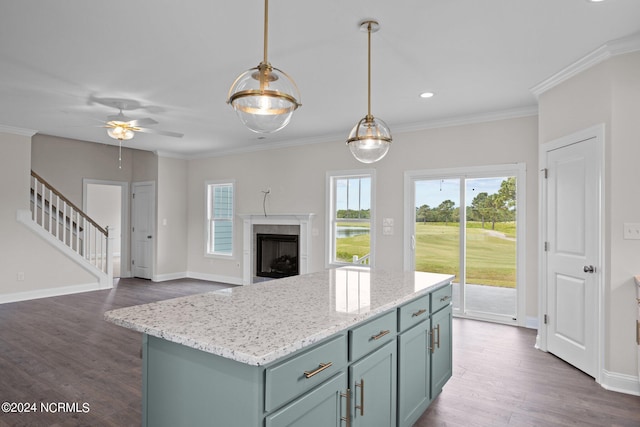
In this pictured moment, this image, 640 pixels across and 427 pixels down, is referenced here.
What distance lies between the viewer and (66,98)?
439cm

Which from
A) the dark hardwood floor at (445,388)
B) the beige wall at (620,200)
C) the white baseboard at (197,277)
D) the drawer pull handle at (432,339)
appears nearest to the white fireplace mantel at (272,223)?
the white baseboard at (197,277)

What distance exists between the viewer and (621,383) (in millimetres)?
2947

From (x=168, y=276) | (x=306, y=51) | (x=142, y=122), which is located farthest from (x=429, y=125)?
(x=168, y=276)

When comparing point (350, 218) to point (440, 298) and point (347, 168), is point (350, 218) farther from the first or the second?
point (440, 298)

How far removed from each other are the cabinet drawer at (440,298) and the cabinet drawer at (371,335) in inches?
24.6

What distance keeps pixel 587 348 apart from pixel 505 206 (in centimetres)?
204

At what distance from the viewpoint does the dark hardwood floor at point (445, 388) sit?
2524mm

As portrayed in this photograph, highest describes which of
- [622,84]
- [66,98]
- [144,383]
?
[66,98]

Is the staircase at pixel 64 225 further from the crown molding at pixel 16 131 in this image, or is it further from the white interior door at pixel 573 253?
the white interior door at pixel 573 253

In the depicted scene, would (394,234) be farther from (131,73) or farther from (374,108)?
(131,73)

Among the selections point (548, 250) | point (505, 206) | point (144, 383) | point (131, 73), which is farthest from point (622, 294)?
point (131, 73)

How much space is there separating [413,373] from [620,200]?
224cm

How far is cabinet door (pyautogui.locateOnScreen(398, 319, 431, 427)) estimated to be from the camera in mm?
2113

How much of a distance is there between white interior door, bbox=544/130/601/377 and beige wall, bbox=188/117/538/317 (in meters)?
0.87
